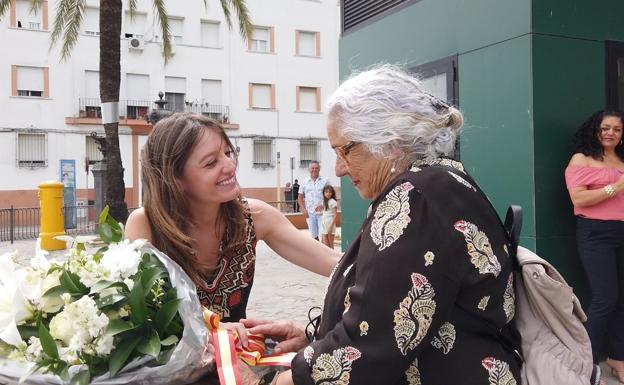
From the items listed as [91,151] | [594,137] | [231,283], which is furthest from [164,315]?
[91,151]

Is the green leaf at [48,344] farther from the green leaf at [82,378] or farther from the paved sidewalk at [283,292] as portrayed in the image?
the paved sidewalk at [283,292]

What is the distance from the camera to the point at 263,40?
32.2 metres

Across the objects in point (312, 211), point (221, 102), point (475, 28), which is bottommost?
point (312, 211)

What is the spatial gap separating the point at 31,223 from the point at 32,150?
818 cm

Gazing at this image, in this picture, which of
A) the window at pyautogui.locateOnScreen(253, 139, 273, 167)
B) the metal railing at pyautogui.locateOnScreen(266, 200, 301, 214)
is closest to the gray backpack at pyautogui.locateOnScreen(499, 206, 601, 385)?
the metal railing at pyautogui.locateOnScreen(266, 200, 301, 214)

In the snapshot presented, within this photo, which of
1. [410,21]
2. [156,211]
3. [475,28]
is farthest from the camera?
[410,21]

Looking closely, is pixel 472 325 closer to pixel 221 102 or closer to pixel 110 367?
pixel 110 367

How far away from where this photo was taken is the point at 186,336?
4.83 feet

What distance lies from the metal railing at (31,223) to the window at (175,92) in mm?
8996

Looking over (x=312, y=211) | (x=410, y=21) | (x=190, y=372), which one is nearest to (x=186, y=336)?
(x=190, y=372)

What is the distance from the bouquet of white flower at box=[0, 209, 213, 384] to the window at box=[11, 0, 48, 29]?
29042mm

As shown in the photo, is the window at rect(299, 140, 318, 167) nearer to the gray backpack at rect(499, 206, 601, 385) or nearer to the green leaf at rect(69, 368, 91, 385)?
the gray backpack at rect(499, 206, 601, 385)

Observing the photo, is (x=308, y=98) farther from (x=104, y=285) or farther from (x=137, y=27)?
(x=104, y=285)

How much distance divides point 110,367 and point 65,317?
153 mm
